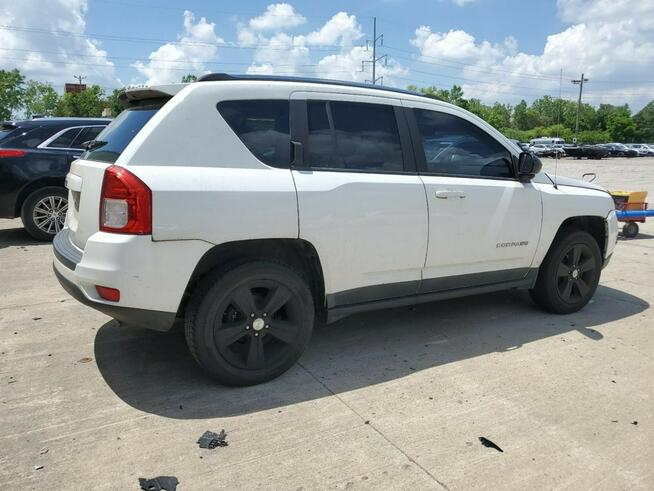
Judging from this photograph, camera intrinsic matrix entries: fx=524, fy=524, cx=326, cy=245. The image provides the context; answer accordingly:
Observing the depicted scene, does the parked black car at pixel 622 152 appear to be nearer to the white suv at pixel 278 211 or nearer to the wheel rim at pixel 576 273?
the wheel rim at pixel 576 273

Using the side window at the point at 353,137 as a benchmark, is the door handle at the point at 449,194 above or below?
below

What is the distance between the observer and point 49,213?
7676 mm

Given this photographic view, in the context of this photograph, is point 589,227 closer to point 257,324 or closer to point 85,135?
point 257,324

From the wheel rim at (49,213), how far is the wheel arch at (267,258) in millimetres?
5355

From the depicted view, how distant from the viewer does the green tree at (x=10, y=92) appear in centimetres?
6931

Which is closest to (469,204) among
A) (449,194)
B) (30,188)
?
(449,194)

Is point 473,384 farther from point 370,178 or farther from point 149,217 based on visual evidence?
point 149,217

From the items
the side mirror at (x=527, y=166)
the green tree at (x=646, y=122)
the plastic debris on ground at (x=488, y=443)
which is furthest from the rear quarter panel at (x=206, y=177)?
the green tree at (x=646, y=122)

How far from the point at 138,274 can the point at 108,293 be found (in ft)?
0.74

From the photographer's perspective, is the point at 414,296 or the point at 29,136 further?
the point at 29,136

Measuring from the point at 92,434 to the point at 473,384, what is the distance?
238 centimetres

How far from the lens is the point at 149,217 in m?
2.90

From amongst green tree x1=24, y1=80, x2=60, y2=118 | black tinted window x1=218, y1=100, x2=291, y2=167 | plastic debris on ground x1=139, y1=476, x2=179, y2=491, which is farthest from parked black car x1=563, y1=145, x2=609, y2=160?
green tree x1=24, y1=80, x2=60, y2=118

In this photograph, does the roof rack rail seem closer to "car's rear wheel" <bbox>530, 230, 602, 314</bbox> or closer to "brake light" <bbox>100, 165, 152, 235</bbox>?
"brake light" <bbox>100, 165, 152, 235</bbox>
